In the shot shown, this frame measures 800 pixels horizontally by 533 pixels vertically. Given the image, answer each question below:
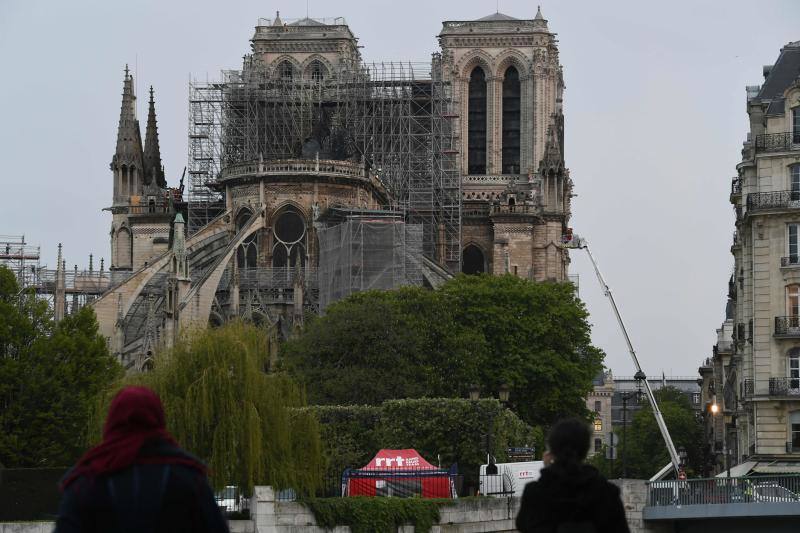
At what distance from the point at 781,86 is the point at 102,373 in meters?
20.5

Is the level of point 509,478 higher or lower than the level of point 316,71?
lower

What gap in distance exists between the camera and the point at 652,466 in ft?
352

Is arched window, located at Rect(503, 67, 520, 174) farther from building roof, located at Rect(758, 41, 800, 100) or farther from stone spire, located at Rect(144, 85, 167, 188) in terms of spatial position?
building roof, located at Rect(758, 41, 800, 100)

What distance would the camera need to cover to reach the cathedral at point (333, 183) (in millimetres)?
78875

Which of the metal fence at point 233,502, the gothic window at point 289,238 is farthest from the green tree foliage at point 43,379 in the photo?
the gothic window at point 289,238

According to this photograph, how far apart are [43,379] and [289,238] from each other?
34.6 meters

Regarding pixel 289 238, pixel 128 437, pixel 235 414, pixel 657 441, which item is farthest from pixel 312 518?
pixel 657 441

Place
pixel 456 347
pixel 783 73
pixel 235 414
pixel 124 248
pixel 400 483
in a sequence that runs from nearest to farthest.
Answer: pixel 235 414
pixel 400 483
pixel 783 73
pixel 456 347
pixel 124 248

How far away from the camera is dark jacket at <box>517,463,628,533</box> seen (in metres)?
8.64

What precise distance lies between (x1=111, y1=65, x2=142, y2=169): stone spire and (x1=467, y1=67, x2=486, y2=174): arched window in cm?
1824

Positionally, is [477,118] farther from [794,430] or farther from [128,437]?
[128,437]

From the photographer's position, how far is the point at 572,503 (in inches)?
344

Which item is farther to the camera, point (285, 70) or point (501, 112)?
point (285, 70)

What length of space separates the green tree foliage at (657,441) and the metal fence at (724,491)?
6933cm
